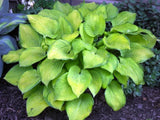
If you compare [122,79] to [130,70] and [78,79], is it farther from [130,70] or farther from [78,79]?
[78,79]

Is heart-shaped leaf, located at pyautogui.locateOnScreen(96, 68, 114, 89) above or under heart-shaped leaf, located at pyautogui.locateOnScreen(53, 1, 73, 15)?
under

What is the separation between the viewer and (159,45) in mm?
2723

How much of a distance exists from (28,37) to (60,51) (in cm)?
56

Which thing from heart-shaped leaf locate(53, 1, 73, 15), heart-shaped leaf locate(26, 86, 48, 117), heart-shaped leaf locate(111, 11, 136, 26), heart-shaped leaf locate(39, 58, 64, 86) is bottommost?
heart-shaped leaf locate(26, 86, 48, 117)

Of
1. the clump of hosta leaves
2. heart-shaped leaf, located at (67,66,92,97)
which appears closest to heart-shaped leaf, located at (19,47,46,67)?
the clump of hosta leaves

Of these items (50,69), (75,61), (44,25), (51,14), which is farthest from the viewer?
(51,14)

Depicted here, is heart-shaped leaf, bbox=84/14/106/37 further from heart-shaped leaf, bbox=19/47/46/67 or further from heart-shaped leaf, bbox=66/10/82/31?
heart-shaped leaf, bbox=19/47/46/67

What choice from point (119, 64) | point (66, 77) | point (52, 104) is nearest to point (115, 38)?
point (119, 64)

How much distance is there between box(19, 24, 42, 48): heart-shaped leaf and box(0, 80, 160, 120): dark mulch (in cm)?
73

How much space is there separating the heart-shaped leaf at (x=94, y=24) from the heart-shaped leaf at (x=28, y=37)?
53 cm

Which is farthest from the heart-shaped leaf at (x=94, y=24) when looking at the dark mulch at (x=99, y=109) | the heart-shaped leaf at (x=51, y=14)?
the dark mulch at (x=99, y=109)

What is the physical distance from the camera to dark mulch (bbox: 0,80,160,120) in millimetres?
2219

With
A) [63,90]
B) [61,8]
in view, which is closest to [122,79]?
[63,90]

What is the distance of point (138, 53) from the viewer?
2.00 m
